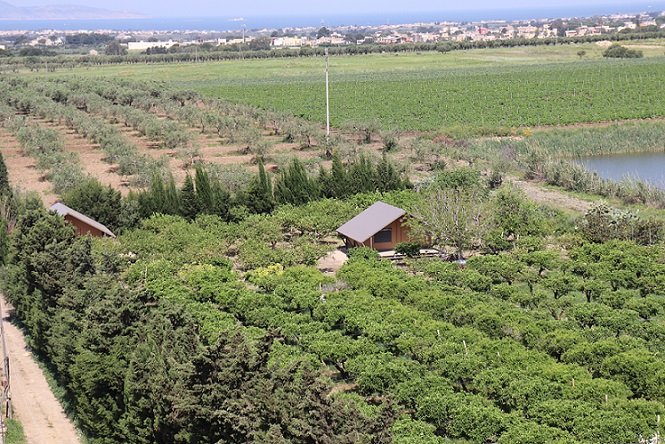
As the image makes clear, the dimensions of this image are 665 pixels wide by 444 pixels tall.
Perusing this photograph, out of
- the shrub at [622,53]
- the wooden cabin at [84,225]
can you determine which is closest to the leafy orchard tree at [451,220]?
the wooden cabin at [84,225]

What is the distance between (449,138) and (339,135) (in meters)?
7.21

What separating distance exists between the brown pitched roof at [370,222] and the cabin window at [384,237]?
1.62 ft

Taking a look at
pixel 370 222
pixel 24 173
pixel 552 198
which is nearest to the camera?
pixel 370 222

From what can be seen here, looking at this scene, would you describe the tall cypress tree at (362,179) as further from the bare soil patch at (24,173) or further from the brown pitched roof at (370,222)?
the bare soil patch at (24,173)

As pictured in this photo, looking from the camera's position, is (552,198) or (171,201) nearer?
(171,201)

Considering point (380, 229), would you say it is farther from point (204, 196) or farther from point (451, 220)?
point (204, 196)

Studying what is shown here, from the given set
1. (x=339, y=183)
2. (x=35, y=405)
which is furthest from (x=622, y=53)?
(x=35, y=405)

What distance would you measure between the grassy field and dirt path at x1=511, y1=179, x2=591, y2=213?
765 inches

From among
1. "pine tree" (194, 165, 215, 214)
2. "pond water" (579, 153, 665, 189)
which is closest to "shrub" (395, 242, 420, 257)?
"pine tree" (194, 165, 215, 214)

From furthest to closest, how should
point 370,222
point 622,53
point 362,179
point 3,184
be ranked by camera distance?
point 622,53 → point 3,184 → point 362,179 → point 370,222

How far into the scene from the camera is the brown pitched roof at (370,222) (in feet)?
119

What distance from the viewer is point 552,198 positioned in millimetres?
45281

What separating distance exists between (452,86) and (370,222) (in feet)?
200

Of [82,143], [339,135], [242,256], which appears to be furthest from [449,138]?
[242,256]
